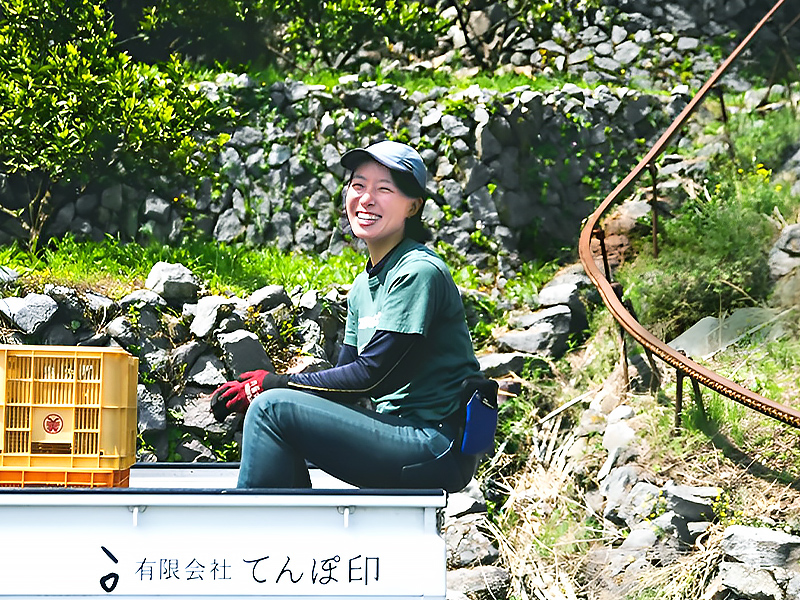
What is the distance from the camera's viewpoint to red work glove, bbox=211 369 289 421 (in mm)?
3443

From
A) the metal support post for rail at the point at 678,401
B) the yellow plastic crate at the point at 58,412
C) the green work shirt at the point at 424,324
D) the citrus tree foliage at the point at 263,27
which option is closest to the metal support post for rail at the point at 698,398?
the metal support post for rail at the point at 678,401

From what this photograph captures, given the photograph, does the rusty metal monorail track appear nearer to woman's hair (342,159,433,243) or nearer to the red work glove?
woman's hair (342,159,433,243)

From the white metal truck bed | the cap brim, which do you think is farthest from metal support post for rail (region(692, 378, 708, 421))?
the white metal truck bed

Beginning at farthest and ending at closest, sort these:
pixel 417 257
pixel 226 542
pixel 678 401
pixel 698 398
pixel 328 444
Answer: pixel 678 401
pixel 698 398
pixel 417 257
pixel 328 444
pixel 226 542

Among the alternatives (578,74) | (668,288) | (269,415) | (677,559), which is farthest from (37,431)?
(578,74)

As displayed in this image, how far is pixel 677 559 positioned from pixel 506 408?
184cm

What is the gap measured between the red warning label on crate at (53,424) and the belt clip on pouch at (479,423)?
4.35 ft

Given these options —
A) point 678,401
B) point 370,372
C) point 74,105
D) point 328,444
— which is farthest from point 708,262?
point 74,105

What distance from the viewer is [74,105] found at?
7.71 metres

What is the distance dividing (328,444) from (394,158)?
1050 millimetres

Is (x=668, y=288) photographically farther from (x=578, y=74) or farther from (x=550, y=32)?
(x=550, y=32)

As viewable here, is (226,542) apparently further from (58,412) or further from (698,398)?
(698,398)

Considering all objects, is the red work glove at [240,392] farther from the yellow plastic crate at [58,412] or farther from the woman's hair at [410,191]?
the woman's hair at [410,191]

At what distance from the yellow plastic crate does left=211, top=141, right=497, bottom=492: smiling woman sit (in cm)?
38
